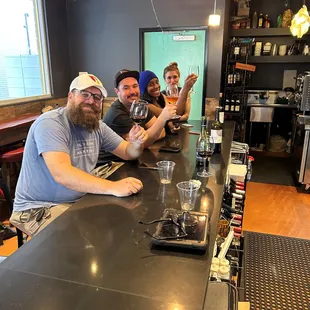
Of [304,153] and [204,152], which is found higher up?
[204,152]

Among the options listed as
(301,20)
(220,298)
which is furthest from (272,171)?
(220,298)

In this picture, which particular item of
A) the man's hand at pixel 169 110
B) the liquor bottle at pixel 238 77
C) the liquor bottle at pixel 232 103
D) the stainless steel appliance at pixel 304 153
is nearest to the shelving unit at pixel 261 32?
the liquor bottle at pixel 238 77

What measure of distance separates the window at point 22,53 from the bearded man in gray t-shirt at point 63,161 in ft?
8.58

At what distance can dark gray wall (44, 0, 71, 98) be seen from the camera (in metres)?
4.83

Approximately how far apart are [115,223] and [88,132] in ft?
2.80

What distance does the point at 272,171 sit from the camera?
4.90 meters

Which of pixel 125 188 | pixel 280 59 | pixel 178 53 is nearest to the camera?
pixel 125 188

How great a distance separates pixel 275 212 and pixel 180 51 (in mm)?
2990

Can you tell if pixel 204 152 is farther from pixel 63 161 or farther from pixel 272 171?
pixel 272 171

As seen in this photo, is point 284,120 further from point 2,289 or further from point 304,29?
point 2,289

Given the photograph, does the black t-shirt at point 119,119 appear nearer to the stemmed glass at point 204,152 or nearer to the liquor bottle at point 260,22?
the stemmed glass at point 204,152

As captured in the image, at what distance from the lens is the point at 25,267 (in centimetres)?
94

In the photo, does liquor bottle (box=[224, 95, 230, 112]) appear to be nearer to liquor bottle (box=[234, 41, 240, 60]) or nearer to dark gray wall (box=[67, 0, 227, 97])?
dark gray wall (box=[67, 0, 227, 97])

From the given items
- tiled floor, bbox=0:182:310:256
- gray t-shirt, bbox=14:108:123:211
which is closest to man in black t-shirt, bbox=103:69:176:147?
gray t-shirt, bbox=14:108:123:211
